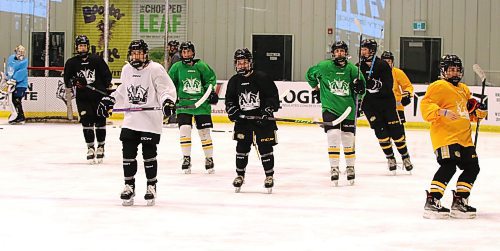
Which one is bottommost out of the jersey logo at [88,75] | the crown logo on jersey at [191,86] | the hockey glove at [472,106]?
the hockey glove at [472,106]

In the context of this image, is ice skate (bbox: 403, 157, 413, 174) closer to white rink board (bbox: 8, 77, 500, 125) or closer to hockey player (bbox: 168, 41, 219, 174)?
hockey player (bbox: 168, 41, 219, 174)

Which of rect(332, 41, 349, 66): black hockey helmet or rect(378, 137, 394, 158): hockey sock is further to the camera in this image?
rect(378, 137, 394, 158): hockey sock

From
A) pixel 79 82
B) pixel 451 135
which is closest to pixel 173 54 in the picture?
pixel 79 82

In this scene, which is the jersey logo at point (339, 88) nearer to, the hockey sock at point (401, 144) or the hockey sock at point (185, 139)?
the hockey sock at point (401, 144)

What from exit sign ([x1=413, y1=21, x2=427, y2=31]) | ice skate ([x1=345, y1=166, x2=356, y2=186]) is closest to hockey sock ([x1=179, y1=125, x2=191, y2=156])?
ice skate ([x1=345, y1=166, x2=356, y2=186])

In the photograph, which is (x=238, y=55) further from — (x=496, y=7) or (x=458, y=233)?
(x=496, y=7)

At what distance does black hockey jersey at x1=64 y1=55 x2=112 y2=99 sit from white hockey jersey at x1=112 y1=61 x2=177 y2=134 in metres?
3.29

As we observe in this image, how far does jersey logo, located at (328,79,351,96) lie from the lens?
8266mm

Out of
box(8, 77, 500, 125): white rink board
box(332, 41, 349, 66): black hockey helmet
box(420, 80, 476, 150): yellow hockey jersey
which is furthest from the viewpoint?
box(8, 77, 500, 125): white rink board

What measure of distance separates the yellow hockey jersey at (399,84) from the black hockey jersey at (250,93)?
8.41 ft

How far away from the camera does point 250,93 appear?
7551mm

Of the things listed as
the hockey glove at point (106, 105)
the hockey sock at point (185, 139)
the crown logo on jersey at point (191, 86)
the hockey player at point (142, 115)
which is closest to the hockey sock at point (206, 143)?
the hockey sock at point (185, 139)

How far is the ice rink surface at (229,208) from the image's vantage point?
5387mm

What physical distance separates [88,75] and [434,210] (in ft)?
16.2
